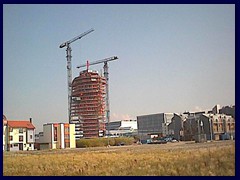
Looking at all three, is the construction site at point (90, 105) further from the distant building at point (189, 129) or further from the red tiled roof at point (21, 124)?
the red tiled roof at point (21, 124)

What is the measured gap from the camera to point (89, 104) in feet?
154

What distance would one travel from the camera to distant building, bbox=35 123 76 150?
19994 mm

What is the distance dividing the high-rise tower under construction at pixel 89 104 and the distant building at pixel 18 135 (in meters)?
23.1

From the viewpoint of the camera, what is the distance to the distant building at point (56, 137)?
20.0 m

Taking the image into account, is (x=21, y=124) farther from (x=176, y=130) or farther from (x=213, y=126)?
(x=176, y=130)

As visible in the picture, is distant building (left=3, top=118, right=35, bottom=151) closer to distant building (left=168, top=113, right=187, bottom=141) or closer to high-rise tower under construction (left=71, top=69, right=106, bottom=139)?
distant building (left=168, top=113, right=187, bottom=141)

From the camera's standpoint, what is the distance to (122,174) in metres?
9.83

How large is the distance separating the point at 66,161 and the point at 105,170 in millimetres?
1742

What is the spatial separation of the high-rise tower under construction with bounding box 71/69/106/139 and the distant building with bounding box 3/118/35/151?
2315 centimetres

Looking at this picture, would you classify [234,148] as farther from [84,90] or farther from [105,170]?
[84,90]

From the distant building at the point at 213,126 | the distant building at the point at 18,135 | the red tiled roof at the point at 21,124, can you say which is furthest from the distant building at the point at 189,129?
the red tiled roof at the point at 21,124

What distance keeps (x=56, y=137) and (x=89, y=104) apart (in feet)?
78.1

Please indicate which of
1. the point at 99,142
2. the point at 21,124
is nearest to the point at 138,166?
the point at 21,124
